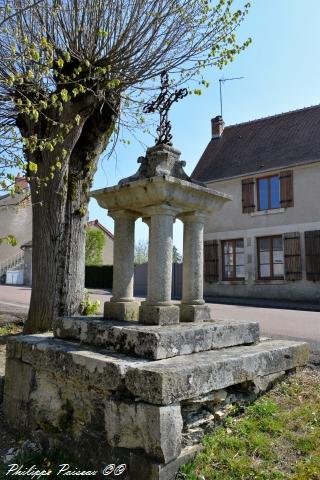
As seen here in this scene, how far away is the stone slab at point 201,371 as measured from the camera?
2633 millimetres

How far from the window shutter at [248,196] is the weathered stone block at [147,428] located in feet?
46.7

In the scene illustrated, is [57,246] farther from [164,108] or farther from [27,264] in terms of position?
[27,264]

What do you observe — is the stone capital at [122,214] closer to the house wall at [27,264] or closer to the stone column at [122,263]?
the stone column at [122,263]

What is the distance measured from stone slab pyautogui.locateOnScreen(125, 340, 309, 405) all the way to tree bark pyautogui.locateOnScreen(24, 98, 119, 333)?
279 cm

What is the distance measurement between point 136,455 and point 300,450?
1115mm

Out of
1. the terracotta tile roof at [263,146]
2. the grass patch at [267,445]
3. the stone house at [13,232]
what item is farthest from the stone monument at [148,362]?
the stone house at [13,232]

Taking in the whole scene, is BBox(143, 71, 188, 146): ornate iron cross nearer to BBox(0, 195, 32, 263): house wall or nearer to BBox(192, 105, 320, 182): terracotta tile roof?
BBox(192, 105, 320, 182): terracotta tile roof

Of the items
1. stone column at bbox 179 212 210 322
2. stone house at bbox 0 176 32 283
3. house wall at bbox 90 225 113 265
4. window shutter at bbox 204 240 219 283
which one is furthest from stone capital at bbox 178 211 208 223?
stone house at bbox 0 176 32 283

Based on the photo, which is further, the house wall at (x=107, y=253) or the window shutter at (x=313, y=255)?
the house wall at (x=107, y=253)

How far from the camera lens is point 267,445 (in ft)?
9.29

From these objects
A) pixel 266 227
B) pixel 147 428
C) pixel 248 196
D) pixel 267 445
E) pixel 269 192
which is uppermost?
pixel 269 192

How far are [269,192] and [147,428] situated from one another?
14550 mm

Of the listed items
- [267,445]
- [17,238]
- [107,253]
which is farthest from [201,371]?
[17,238]

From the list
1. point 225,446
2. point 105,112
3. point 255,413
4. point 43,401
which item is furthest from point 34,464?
point 105,112
